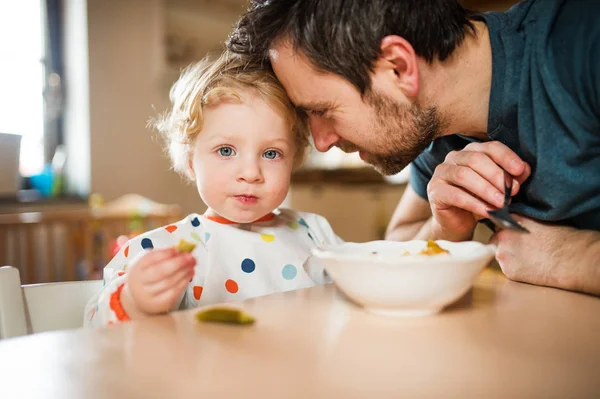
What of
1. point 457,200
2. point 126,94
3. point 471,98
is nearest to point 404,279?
point 457,200

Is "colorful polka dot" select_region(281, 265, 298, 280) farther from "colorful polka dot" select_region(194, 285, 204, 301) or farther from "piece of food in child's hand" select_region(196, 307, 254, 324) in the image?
"piece of food in child's hand" select_region(196, 307, 254, 324)

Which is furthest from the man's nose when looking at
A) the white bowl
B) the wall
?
the wall

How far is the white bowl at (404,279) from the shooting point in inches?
26.9

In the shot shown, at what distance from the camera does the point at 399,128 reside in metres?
1.23

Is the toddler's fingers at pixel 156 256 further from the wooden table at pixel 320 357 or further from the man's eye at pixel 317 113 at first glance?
the man's eye at pixel 317 113

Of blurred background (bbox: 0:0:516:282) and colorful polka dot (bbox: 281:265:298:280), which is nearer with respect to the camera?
colorful polka dot (bbox: 281:265:298:280)

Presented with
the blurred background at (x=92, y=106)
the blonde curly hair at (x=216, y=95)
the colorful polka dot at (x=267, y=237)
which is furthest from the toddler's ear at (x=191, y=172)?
the blurred background at (x=92, y=106)

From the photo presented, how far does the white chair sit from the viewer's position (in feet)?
2.87

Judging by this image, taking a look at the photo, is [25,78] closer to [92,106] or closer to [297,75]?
[92,106]

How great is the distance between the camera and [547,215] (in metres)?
1.08

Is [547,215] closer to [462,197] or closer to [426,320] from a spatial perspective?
[462,197]

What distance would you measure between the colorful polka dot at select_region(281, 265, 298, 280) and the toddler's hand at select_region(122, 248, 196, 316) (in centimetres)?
48

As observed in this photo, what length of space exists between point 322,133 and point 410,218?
507 mm

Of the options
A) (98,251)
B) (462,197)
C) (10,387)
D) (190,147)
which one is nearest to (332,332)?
(10,387)
